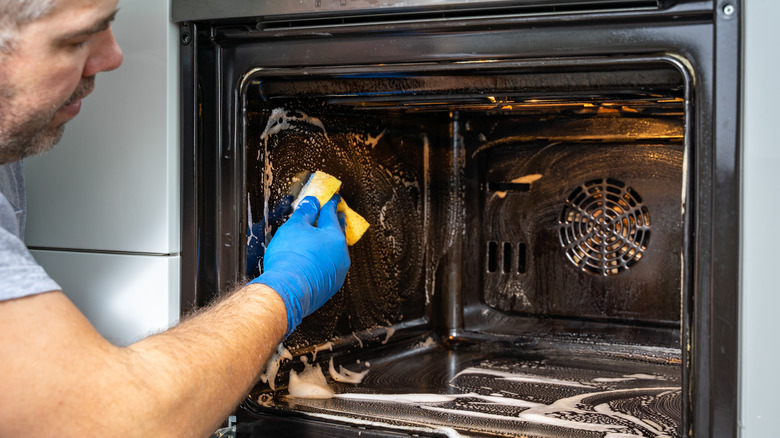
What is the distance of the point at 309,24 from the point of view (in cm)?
103

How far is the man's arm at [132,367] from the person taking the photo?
0.70 metres

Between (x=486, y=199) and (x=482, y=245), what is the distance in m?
0.11

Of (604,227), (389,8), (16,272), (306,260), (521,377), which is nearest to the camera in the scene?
(16,272)

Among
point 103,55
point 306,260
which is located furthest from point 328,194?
point 103,55

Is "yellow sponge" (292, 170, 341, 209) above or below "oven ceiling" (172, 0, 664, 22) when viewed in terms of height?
below

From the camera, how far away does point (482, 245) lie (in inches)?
62.6

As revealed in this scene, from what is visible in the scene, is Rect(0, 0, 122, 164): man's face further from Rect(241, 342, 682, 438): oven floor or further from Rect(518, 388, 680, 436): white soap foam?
Rect(518, 388, 680, 436): white soap foam

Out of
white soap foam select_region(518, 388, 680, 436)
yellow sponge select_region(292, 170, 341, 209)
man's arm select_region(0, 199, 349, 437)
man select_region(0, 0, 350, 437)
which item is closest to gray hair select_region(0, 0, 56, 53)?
man select_region(0, 0, 350, 437)

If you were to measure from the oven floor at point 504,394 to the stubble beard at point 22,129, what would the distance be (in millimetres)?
526

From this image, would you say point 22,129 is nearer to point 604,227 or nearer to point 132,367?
point 132,367

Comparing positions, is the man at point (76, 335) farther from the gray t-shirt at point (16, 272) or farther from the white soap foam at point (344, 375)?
the white soap foam at point (344, 375)

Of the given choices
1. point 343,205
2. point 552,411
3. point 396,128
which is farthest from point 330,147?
point 552,411

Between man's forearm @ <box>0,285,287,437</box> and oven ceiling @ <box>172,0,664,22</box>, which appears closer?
man's forearm @ <box>0,285,287,437</box>

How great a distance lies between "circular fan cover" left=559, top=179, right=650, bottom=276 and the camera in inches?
57.1
